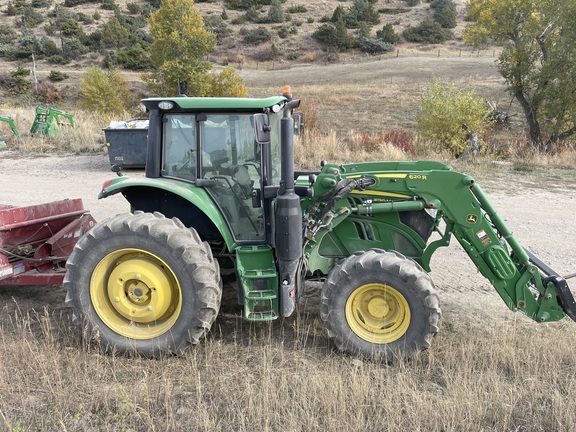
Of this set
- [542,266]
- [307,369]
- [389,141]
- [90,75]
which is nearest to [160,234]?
[307,369]

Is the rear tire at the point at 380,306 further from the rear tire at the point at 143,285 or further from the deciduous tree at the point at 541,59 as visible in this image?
the deciduous tree at the point at 541,59

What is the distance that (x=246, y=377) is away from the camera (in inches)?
156

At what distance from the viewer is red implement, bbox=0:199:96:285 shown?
507 cm

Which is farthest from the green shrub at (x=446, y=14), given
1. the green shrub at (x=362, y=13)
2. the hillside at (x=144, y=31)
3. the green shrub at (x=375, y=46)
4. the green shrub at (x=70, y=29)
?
the green shrub at (x=70, y=29)

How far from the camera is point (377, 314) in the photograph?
4.32m

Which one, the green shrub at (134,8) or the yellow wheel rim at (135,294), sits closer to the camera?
the yellow wheel rim at (135,294)

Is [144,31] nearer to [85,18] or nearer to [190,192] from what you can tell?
[85,18]

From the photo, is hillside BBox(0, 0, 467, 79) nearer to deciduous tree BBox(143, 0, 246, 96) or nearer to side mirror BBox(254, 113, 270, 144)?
deciduous tree BBox(143, 0, 246, 96)

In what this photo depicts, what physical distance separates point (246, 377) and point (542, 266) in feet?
9.04

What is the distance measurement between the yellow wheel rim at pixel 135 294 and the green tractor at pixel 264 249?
0.03 ft

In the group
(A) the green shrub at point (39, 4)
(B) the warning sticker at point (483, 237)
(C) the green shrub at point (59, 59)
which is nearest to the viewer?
(B) the warning sticker at point (483, 237)

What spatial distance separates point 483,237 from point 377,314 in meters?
1.14

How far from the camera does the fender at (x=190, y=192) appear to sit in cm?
430

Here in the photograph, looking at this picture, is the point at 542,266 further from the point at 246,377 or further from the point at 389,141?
the point at 389,141
